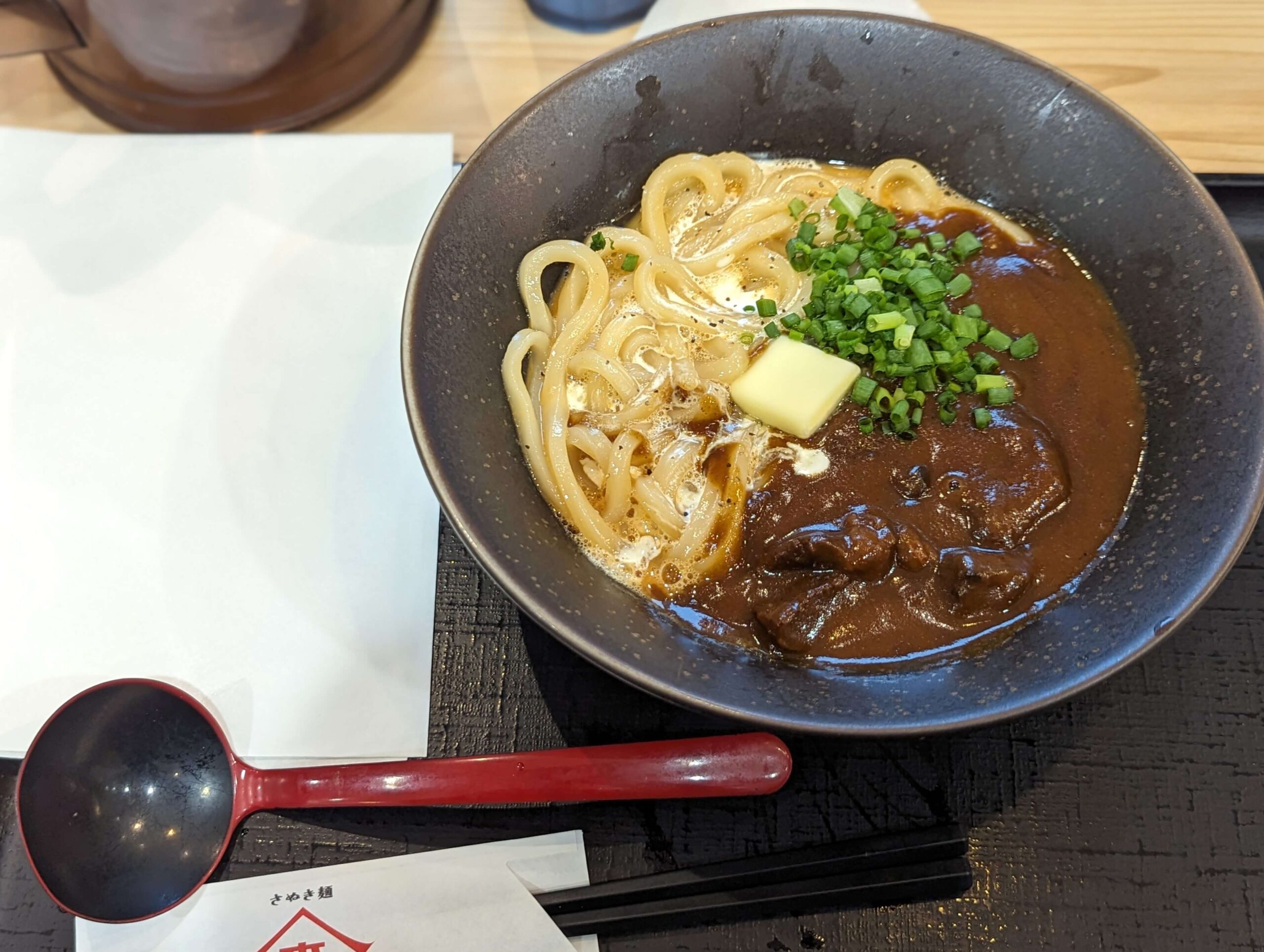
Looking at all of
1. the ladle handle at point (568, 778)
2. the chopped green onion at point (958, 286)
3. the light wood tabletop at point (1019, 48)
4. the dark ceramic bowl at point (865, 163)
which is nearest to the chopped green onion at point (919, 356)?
the chopped green onion at point (958, 286)

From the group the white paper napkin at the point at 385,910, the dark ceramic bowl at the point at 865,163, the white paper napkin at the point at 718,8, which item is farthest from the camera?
the white paper napkin at the point at 718,8

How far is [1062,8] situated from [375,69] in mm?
2712

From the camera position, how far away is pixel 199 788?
74.2 inches

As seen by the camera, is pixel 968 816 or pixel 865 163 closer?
pixel 968 816

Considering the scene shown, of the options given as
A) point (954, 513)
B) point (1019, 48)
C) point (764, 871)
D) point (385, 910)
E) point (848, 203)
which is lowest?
point (385, 910)

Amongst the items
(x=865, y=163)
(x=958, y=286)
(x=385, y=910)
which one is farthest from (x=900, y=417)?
(x=385, y=910)

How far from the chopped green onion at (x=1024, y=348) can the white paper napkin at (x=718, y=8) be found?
56.2 inches

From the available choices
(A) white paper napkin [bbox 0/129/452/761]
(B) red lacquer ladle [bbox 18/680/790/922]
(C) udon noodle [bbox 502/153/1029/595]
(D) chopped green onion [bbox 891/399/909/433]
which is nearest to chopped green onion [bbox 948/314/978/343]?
(D) chopped green onion [bbox 891/399/909/433]

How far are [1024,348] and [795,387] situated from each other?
2.30 ft

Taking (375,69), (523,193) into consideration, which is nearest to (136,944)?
(523,193)

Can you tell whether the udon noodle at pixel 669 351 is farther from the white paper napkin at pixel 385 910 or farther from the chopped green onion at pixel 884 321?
the white paper napkin at pixel 385 910

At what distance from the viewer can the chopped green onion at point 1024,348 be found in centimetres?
216

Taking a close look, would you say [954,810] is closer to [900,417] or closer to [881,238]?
[900,417]

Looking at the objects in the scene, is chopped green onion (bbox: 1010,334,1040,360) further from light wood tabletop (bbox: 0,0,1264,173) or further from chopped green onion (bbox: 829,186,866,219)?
light wood tabletop (bbox: 0,0,1264,173)
